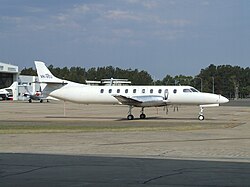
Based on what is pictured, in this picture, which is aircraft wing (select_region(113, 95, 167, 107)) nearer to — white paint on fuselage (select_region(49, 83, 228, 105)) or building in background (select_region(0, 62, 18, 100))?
white paint on fuselage (select_region(49, 83, 228, 105))

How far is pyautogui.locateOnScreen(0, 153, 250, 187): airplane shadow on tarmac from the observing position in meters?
10.5

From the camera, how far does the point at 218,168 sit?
42.0 feet

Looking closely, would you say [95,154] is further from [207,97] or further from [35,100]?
[35,100]

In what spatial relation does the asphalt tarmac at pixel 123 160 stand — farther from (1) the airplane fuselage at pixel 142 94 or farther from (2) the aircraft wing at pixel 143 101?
(1) the airplane fuselage at pixel 142 94

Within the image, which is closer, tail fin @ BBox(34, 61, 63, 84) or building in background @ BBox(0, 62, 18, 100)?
tail fin @ BBox(34, 61, 63, 84)

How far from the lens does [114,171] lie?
40.0ft

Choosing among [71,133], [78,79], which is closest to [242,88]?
[78,79]

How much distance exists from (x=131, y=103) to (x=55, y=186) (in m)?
30.4

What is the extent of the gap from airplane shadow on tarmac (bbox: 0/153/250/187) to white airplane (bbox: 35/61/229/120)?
2487 centimetres

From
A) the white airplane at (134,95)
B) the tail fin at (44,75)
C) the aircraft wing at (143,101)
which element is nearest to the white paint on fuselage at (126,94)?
the white airplane at (134,95)

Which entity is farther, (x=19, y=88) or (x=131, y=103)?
(x=19, y=88)

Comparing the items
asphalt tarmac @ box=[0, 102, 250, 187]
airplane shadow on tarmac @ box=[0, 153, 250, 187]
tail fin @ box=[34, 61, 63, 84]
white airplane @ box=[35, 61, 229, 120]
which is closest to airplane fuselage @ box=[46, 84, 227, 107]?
white airplane @ box=[35, 61, 229, 120]

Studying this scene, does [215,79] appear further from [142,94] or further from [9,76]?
[142,94]

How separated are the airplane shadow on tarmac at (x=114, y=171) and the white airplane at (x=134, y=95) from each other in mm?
24870
